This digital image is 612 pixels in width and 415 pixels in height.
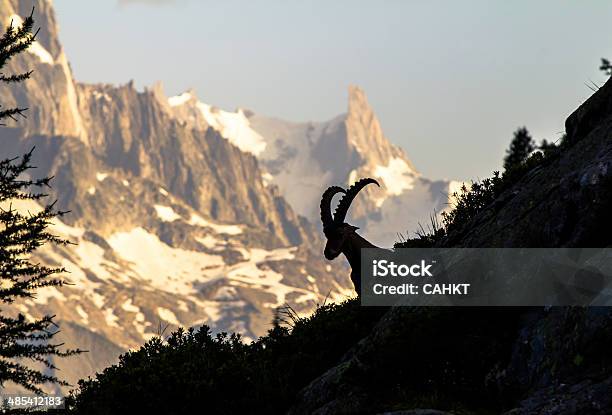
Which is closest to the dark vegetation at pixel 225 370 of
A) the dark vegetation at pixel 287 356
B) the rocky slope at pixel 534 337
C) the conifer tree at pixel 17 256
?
the dark vegetation at pixel 287 356

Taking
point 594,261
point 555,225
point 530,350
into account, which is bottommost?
point 530,350

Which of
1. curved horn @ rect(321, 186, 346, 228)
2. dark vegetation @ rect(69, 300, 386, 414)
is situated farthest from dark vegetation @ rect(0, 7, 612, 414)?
curved horn @ rect(321, 186, 346, 228)

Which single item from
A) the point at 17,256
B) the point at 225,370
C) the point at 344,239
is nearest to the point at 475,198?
the point at 344,239

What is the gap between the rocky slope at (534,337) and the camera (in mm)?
10828

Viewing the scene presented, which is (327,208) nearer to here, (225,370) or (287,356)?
(287,356)

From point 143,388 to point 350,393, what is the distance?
13.0ft

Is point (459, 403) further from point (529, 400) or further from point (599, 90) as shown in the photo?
point (599, 90)

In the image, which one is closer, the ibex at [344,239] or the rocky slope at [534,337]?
the rocky slope at [534,337]

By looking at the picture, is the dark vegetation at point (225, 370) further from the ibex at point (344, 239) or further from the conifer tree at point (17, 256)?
the conifer tree at point (17, 256)

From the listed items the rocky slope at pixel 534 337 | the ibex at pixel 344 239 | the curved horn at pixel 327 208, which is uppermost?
the curved horn at pixel 327 208

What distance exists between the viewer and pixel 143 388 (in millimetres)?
15414

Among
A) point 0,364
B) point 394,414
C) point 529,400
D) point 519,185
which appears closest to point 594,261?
point 529,400

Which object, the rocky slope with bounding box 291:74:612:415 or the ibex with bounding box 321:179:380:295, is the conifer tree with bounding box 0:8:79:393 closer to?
the ibex with bounding box 321:179:380:295

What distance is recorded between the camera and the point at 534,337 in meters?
12.2
